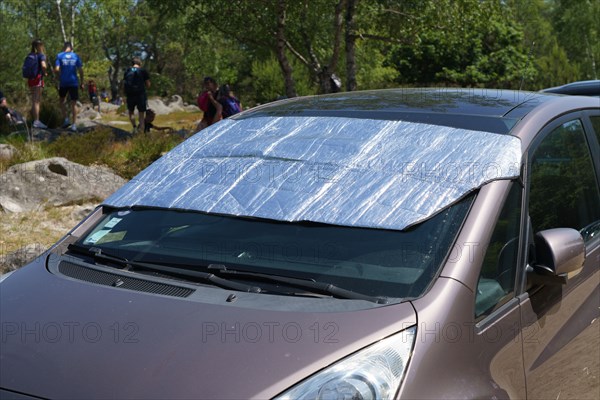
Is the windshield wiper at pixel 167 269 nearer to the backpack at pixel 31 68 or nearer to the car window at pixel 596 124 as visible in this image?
the car window at pixel 596 124

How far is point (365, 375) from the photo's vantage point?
6.77 ft

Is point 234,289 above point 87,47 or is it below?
above

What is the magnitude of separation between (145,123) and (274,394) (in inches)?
489

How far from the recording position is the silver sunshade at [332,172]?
2.74m

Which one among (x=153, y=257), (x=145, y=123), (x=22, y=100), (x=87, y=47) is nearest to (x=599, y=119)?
(x=153, y=257)

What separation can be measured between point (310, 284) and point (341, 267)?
0.58 feet

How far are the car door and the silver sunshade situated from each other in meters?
0.32

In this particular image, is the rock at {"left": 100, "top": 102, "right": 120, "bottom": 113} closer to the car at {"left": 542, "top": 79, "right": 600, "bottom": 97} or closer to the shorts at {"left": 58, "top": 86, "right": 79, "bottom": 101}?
the shorts at {"left": 58, "top": 86, "right": 79, "bottom": 101}

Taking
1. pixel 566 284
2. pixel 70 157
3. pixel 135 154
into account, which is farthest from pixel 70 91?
pixel 566 284

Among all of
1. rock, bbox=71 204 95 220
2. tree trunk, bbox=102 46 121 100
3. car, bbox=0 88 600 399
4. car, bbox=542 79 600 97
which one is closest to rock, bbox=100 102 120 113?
tree trunk, bbox=102 46 121 100

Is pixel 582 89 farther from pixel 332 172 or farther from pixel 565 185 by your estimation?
pixel 332 172

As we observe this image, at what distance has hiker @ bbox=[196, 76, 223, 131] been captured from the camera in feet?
40.4

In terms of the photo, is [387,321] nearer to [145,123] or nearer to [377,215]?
[377,215]

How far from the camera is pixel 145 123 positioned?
13875 millimetres
